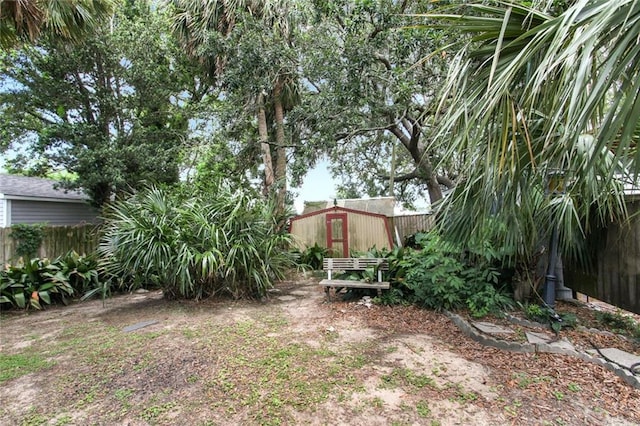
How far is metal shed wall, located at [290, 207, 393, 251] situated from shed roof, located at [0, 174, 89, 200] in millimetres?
6799

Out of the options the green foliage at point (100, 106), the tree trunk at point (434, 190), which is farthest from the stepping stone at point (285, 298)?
the tree trunk at point (434, 190)

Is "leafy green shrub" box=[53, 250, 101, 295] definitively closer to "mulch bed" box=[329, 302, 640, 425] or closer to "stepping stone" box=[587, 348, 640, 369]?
"mulch bed" box=[329, 302, 640, 425]

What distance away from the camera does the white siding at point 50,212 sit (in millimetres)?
9470

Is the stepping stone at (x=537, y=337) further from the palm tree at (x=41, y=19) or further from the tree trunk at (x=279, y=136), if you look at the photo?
the palm tree at (x=41, y=19)

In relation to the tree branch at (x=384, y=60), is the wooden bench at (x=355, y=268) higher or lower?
lower

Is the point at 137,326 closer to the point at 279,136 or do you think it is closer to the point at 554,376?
the point at 554,376

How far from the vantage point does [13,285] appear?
16.8ft

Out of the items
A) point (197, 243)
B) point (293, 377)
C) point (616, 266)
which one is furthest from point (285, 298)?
point (616, 266)

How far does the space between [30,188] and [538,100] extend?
13321 millimetres

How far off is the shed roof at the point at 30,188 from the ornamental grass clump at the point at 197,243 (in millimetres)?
5699

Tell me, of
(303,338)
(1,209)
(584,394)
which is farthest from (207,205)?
(1,209)

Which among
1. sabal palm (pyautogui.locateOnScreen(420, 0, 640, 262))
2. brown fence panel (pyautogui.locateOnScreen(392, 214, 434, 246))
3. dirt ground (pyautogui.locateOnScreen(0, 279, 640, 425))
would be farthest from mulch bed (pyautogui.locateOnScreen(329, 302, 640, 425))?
brown fence panel (pyautogui.locateOnScreen(392, 214, 434, 246))

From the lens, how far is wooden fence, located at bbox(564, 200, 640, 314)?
374cm

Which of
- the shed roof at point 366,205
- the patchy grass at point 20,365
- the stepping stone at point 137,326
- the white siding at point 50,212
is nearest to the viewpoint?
the patchy grass at point 20,365
